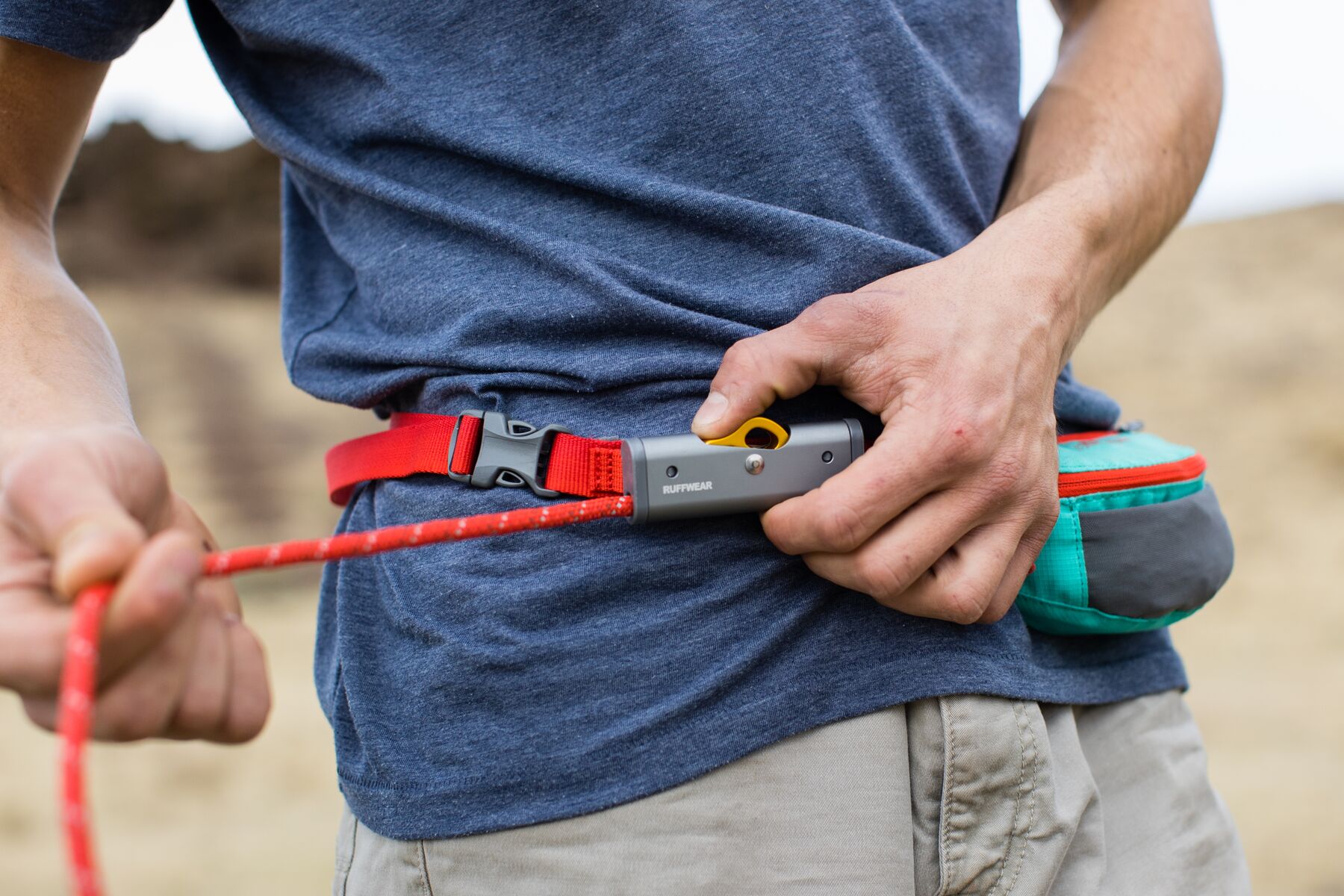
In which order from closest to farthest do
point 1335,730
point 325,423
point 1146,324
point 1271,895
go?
point 1271,895 < point 1335,730 < point 325,423 < point 1146,324

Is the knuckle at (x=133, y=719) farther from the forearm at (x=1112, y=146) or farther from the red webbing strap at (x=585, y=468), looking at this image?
the forearm at (x=1112, y=146)

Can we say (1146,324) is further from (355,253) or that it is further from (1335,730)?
(355,253)

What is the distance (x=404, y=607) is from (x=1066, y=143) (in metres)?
0.92

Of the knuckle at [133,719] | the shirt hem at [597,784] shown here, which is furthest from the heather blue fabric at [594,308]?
the knuckle at [133,719]

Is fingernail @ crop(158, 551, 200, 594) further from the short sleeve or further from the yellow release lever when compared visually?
the short sleeve

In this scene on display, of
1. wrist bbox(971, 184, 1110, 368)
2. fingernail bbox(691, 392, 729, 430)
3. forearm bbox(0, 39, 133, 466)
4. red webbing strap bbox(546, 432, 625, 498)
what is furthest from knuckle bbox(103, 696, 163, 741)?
wrist bbox(971, 184, 1110, 368)

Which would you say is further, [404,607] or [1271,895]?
[1271,895]

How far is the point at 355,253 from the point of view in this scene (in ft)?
3.47

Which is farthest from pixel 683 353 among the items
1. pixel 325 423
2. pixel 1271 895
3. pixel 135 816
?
pixel 325 423

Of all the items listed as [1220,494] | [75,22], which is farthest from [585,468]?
[1220,494]

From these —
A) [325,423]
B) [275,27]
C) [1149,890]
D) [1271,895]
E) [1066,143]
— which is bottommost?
[325,423]

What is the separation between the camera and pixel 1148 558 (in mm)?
1014

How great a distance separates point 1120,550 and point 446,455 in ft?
2.27

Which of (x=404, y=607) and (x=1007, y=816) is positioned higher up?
(x=404, y=607)
